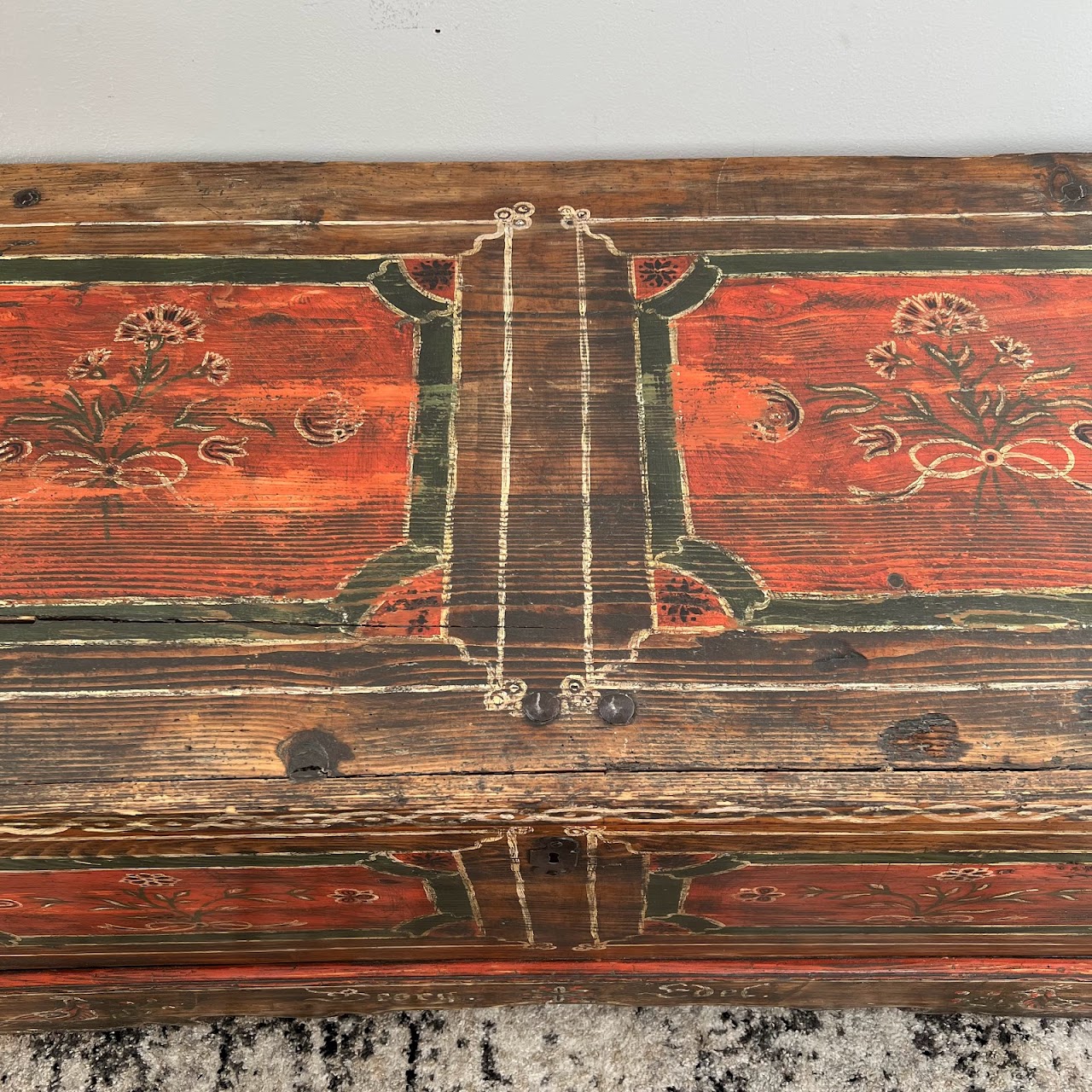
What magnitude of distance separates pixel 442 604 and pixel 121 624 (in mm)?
329

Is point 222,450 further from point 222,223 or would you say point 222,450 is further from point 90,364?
point 222,223

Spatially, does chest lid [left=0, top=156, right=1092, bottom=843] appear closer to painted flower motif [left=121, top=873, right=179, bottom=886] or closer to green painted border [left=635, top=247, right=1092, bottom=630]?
green painted border [left=635, top=247, right=1092, bottom=630]

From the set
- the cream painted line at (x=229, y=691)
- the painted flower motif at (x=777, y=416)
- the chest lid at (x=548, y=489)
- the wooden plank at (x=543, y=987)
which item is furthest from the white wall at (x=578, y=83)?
the wooden plank at (x=543, y=987)

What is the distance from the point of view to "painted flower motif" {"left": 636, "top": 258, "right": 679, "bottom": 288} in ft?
3.78

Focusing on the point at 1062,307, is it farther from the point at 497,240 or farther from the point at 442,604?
the point at 442,604

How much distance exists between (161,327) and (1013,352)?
1.00m

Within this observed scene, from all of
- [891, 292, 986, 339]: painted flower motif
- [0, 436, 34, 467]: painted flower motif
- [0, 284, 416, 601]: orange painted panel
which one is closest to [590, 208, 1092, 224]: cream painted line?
[891, 292, 986, 339]: painted flower motif

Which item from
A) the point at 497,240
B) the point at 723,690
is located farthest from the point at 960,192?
the point at 723,690

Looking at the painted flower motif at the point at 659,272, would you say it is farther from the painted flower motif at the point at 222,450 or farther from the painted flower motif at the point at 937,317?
the painted flower motif at the point at 222,450

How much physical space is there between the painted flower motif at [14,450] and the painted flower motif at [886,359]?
37.9 inches

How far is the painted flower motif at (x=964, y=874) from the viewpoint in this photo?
1.04 metres

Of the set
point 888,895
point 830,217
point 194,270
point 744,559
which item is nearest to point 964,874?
point 888,895

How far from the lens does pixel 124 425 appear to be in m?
1.07

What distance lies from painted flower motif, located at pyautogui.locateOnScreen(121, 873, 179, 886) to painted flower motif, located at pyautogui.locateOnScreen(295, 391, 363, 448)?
502 millimetres
